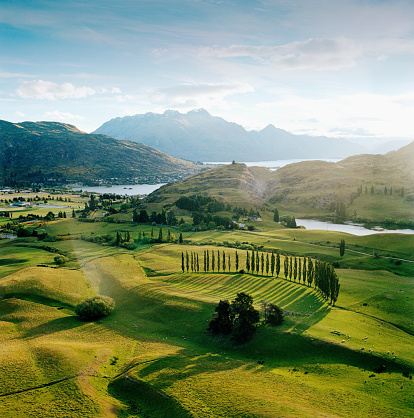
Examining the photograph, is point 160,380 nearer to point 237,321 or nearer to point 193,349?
point 193,349

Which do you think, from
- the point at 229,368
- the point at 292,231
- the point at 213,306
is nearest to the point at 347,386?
the point at 229,368

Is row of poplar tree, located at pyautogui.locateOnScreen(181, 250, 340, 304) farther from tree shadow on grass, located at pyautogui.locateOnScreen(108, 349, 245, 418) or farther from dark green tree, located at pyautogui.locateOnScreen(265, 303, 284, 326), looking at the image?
tree shadow on grass, located at pyautogui.locateOnScreen(108, 349, 245, 418)

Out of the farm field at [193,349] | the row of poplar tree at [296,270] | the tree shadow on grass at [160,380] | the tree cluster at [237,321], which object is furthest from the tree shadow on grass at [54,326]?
the row of poplar tree at [296,270]

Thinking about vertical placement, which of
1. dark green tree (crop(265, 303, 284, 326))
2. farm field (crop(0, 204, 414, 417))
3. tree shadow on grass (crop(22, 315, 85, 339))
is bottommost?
tree shadow on grass (crop(22, 315, 85, 339))

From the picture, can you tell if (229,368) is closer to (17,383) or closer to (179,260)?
(17,383)

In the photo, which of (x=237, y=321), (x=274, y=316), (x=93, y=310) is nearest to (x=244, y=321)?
(x=237, y=321)

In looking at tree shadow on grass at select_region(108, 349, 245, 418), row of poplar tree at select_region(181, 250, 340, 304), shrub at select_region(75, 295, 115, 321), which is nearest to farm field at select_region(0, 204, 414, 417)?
tree shadow on grass at select_region(108, 349, 245, 418)
